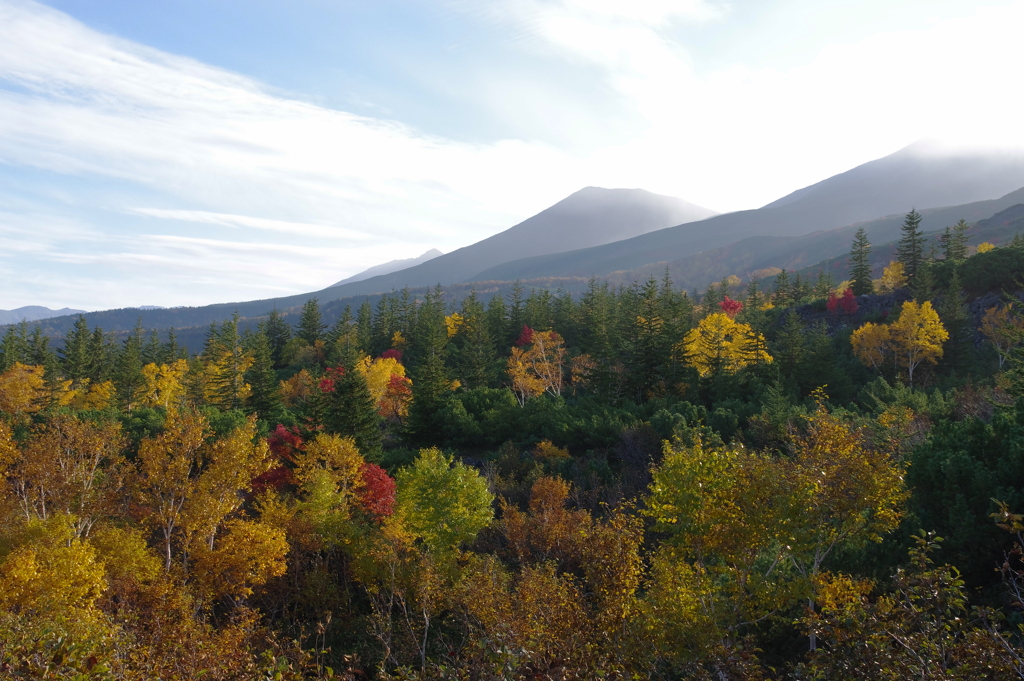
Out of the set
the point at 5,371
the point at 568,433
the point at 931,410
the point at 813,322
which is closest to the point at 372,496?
the point at 568,433

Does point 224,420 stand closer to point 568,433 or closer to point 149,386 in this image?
point 568,433

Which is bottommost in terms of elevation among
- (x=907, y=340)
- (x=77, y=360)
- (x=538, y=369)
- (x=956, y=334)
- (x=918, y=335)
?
(x=538, y=369)

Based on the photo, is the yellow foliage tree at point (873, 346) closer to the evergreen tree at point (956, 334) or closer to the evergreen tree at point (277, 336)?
the evergreen tree at point (956, 334)

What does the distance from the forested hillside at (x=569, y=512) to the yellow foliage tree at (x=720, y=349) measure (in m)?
0.30

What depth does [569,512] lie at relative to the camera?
28438 millimetres

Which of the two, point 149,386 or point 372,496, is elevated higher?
point 149,386

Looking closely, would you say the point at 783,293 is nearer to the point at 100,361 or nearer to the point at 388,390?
the point at 388,390

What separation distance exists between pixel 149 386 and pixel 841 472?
81.3 m

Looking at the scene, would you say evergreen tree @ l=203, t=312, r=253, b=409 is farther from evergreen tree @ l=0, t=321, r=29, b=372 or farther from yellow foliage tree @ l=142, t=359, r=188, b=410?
evergreen tree @ l=0, t=321, r=29, b=372

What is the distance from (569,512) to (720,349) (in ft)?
90.3

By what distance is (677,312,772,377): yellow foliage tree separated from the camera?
160ft

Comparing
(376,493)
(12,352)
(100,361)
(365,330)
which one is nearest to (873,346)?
(376,493)

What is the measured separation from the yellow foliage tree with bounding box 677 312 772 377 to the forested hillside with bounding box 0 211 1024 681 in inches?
12.0

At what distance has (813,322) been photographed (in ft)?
214
